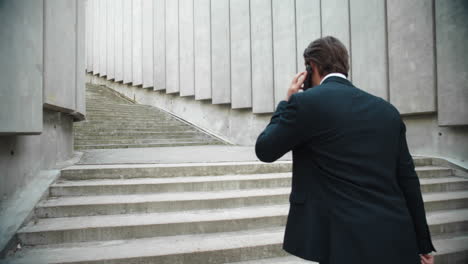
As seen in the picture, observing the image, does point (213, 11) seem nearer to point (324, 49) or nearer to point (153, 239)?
point (153, 239)

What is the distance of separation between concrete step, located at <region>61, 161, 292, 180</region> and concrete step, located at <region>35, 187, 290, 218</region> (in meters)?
A: 0.42

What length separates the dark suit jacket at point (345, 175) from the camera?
3.88 feet

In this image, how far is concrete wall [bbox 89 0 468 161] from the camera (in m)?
5.17

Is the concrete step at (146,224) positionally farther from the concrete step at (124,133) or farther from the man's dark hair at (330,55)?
the concrete step at (124,133)

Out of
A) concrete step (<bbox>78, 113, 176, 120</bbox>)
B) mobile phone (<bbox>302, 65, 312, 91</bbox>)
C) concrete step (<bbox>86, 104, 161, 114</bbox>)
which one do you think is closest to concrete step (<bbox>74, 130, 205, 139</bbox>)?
concrete step (<bbox>78, 113, 176, 120</bbox>)

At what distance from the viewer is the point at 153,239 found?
114 inches

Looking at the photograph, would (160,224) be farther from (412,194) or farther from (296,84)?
(412,194)

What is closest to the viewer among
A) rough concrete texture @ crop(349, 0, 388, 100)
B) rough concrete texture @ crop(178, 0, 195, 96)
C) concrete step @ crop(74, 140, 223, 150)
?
rough concrete texture @ crop(349, 0, 388, 100)

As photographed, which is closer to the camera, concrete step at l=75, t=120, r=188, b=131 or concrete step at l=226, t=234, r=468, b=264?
concrete step at l=226, t=234, r=468, b=264

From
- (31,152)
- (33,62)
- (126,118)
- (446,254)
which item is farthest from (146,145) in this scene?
(446,254)

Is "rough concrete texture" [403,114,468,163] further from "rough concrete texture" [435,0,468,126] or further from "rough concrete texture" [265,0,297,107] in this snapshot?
"rough concrete texture" [265,0,297,107]

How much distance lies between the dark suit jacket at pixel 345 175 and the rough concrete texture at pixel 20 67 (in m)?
2.18

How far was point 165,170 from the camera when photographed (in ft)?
13.1

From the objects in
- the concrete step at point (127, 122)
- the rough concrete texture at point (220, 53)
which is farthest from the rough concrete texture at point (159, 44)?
the rough concrete texture at point (220, 53)
